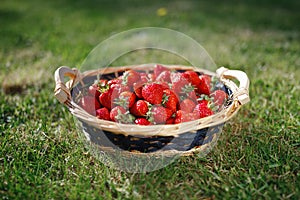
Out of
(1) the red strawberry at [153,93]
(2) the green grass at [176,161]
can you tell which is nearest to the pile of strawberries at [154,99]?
(1) the red strawberry at [153,93]

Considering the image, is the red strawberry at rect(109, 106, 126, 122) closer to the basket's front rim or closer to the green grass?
the basket's front rim

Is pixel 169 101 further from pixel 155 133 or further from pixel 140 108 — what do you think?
pixel 155 133

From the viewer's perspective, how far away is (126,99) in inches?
60.8

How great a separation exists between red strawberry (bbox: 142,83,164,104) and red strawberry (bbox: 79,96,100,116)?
234 millimetres

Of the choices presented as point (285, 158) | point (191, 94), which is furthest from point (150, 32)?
point (285, 158)

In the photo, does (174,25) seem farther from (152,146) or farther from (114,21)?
(152,146)

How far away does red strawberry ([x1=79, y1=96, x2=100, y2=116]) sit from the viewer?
160 cm

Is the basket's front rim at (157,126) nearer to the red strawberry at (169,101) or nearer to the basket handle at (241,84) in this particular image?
the basket handle at (241,84)

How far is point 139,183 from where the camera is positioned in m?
1.43

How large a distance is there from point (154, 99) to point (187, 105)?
162 millimetres

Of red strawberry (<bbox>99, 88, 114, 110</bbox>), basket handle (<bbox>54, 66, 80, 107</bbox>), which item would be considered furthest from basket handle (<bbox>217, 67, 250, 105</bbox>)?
basket handle (<bbox>54, 66, 80, 107</bbox>)

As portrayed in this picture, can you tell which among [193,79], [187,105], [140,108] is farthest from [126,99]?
[193,79]

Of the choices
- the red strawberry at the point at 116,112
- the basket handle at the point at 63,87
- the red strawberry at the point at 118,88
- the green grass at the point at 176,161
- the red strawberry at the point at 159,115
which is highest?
the basket handle at the point at 63,87

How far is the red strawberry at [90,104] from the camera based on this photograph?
1600 mm
